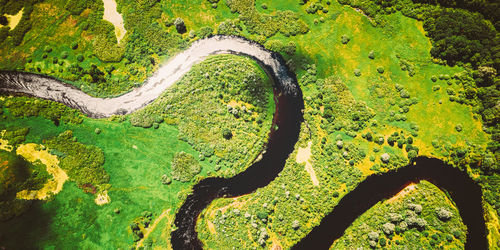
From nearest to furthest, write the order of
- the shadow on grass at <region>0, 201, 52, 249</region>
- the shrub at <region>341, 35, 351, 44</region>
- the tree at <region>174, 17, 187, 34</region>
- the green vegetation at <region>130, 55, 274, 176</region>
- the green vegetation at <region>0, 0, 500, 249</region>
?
the shadow on grass at <region>0, 201, 52, 249</region>
the green vegetation at <region>0, 0, 500, 249</region>
the green vegetation at <region>130, 55, 274, 176</region>
the tree at <region>174, 17, 187, 34</region>
the shrub at <region>341, 35, 351, 44</region>

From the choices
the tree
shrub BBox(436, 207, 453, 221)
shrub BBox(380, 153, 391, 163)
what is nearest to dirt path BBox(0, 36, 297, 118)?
the tree

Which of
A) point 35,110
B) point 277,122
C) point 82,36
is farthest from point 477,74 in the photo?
point 35,110

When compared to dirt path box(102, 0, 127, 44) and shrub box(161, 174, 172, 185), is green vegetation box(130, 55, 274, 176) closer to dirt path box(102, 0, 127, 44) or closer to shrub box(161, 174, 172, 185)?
shrub box(161, 174, 172, 185)

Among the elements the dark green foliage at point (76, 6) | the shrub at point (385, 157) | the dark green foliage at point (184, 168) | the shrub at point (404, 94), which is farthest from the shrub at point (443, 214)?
the dark green foliage at point (76, 6)

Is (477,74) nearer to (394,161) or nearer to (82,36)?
(394,161)

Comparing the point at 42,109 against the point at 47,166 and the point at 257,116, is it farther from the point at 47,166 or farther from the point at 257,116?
the point at 257,116

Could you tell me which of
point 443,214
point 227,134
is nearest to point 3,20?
point 227,134
